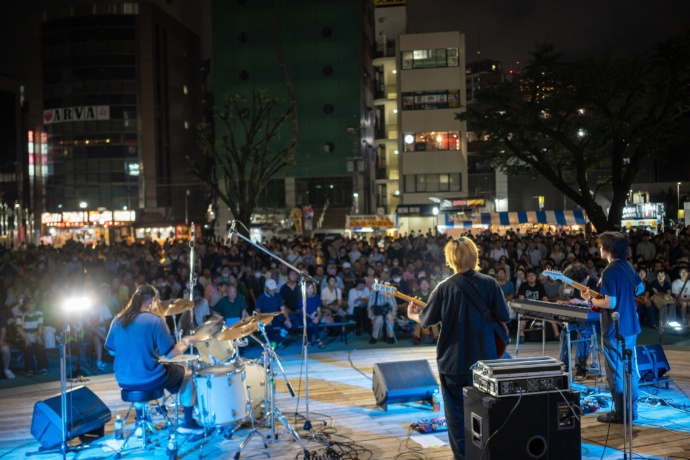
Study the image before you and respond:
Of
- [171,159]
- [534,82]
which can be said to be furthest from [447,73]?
[171,159]

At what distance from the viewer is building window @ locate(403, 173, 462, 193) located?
40.2 metres

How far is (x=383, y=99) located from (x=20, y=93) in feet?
157

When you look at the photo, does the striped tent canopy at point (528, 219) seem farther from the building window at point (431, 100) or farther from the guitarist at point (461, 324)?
the guitarist at point (461, 324)

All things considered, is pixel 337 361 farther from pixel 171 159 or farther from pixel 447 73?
pixel 171 159

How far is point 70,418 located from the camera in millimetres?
5773

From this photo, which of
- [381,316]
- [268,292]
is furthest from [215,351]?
[381,316]

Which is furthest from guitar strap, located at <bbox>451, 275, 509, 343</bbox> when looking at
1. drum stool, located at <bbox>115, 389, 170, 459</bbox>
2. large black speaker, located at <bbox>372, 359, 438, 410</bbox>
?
drum stool, located at <bbox>115, 389, 170, 459</bbox>

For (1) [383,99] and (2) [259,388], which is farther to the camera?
(1) [383,99]

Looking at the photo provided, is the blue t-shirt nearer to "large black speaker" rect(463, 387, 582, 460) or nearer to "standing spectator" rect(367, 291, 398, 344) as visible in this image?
"large black speaker" rect(463, 387, 582, 460)

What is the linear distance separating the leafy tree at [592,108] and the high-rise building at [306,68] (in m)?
21.3

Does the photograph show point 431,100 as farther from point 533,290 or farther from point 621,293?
point 621,293

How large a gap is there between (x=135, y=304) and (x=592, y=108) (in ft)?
67.2

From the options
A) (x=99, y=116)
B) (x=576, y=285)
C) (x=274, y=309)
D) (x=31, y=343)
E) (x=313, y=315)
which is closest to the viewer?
(x=576, y=285)

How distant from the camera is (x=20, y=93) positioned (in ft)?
234
